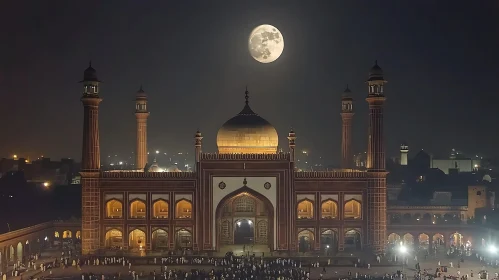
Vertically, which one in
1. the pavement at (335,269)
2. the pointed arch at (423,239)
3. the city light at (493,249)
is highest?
the pointed arch at (423,239)

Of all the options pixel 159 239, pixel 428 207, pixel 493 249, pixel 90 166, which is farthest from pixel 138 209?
pixel 493 249

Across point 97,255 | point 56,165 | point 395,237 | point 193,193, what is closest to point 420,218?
point 395,237

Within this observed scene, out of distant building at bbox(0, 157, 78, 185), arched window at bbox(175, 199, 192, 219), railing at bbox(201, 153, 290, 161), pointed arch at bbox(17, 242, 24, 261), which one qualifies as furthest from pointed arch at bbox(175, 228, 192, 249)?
distant building at bbox(0, 157, 78, 185)

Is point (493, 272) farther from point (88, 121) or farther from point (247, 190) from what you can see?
point (88, 121)

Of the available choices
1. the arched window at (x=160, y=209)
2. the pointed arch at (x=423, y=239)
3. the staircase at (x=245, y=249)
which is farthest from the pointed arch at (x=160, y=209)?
the pointed arch at (x=423, y=239)

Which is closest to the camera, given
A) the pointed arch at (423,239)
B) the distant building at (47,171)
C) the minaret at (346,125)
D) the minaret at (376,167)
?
the minaret at (376,167)

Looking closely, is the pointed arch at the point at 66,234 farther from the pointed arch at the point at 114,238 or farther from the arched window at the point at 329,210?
the arched window at the point at 329,210

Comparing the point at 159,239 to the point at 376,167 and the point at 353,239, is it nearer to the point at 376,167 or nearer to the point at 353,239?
the point at 353,239
